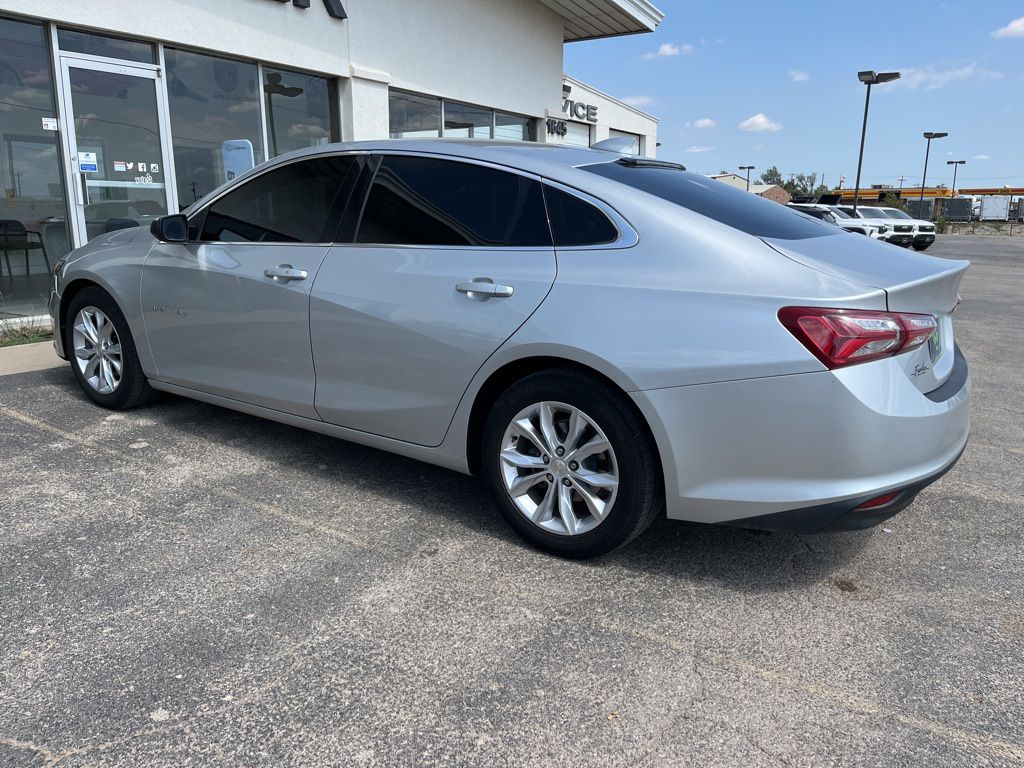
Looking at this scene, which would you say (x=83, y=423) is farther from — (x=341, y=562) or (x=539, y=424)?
(x=539, y=424)

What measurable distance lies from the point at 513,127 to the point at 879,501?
1345cm

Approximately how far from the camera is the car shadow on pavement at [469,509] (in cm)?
303

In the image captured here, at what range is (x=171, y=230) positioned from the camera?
423cm

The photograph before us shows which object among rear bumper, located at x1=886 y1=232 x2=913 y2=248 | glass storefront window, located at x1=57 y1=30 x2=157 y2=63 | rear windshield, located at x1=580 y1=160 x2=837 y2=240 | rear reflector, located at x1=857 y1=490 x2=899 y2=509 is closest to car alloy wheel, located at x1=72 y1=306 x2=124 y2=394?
rear windshield, located at x1=580 y1=160 x2=837 y2=240

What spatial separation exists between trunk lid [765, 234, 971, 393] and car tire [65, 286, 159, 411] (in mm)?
3717

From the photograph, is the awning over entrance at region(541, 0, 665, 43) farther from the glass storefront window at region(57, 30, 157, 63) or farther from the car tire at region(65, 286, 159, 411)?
the car tire at region(65, 286, 159, 411)

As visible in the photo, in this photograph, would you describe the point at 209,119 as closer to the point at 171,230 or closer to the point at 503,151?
the point at 171,230

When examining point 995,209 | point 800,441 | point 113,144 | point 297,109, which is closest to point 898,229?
point 297,109

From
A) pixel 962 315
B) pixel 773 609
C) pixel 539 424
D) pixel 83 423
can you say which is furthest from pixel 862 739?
pixel 962 315

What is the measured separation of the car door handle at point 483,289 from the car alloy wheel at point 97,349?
2646 mm

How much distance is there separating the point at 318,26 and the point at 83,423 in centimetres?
712

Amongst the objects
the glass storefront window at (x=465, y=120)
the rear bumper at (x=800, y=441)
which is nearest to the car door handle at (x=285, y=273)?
the rear bumper at (x=800, y=441)

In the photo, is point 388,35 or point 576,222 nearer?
point 576,222

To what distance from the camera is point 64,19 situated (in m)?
7.44
